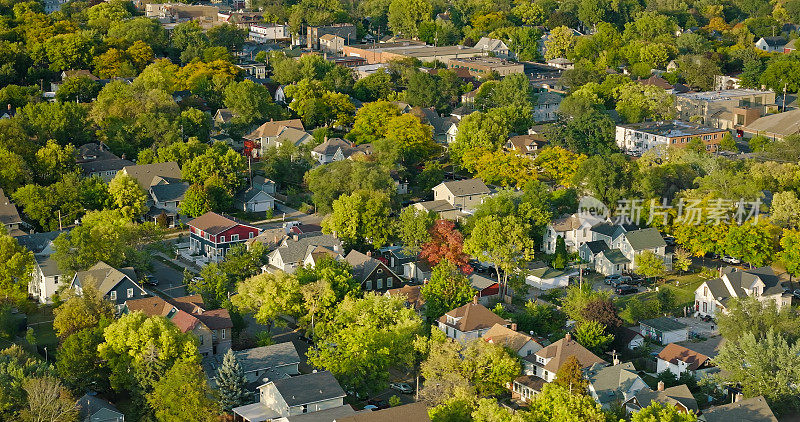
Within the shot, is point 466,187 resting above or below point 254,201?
above

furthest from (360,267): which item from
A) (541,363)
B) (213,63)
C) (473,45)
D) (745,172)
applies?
(473,45)

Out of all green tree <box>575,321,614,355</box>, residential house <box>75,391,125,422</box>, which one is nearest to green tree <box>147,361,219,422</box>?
residential house <box>75,391,125,422</box>

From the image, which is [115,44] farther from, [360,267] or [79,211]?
[360,267]

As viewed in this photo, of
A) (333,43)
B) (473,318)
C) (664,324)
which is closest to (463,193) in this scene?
(664,324)

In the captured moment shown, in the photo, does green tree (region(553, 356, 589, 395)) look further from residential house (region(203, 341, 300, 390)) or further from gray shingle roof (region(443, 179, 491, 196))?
gray shingle roof (region(443, 179, 491, 196))

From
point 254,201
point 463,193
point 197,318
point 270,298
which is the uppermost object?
point 197,318

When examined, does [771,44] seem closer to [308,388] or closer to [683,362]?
[683,362]
